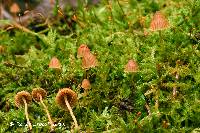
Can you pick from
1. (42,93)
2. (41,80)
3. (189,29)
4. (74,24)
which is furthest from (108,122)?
(74,24)

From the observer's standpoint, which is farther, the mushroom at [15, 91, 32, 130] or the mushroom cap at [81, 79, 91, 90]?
the mushroom cap at [81, 79, 91, 90]

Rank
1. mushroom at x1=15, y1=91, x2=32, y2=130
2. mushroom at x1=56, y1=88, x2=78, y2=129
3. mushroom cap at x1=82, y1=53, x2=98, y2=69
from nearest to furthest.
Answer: mushroom at x1=56, y1=88, x2=78, y2=129, mushroom at x1=15, y1=91, x2=32, y2=130, mushroom cap at x1=82, y1=53, x2=98, y2=69

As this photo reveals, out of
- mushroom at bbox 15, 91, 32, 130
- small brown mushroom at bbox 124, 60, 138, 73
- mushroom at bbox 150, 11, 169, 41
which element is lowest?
mushroom at bbox 15, 91, 32, 130

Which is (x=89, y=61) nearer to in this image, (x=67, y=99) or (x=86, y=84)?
(x=86, y=84)

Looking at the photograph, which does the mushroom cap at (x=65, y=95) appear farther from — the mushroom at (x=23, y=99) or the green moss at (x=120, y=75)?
the mushroom at (x=23, y=99)

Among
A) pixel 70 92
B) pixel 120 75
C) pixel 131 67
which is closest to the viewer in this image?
pixel 70 92

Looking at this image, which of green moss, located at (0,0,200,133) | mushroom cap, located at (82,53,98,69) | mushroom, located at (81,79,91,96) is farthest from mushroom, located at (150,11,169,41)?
mushroom, located at (81,79,91,96)

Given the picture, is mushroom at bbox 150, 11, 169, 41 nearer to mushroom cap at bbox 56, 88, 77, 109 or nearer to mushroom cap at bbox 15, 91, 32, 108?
mushroom cap at bbox 56, 88, 77, 109

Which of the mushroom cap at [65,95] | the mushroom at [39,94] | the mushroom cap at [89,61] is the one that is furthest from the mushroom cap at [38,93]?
the mushroom cap at [89,61]

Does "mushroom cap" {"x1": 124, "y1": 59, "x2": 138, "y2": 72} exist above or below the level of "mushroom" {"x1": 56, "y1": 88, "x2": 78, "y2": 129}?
above

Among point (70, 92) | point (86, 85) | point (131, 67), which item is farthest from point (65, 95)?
point (131, 67)
